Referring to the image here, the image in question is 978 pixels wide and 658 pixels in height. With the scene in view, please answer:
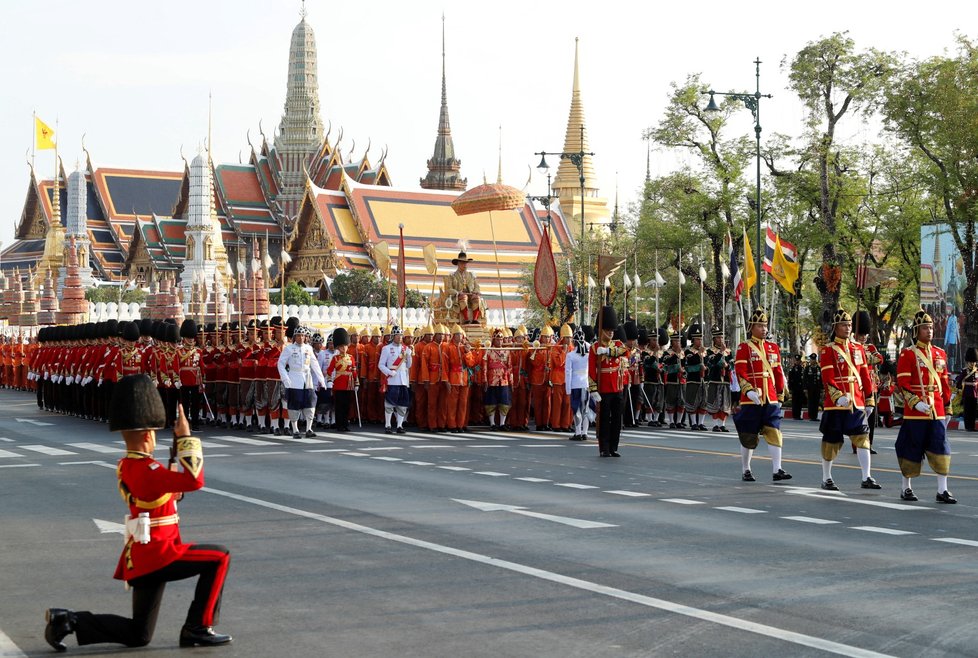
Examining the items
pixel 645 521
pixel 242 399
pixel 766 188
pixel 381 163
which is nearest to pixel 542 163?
pixel 766 188

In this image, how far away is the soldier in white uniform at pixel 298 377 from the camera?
22.3 metres

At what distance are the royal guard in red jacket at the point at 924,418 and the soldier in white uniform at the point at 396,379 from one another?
11809 millimetres

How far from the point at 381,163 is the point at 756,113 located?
58.4m

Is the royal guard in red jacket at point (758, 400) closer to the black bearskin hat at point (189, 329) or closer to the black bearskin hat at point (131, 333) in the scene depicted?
the black bearskin hat at point (189, 329)

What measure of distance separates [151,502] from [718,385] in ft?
63.3

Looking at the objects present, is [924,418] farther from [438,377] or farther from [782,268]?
[782,268]

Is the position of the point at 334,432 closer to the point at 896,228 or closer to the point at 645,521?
the point at 645,521

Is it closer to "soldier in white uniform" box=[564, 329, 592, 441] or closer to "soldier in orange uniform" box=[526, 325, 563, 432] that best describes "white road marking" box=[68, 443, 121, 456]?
"soldier in white uniform" box=[564, 329, 592, 441]

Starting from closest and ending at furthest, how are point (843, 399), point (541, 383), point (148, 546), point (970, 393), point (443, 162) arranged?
point (148, 546), point (843, 399), point (541, 383), point (970, 393), point (443, 162)

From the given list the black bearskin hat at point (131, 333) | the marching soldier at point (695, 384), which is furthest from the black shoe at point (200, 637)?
the black bearskin hat at point (131, 333)

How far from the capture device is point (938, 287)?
3266 centimetres

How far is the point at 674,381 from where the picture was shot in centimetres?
2583

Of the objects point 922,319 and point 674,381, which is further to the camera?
point 674,381

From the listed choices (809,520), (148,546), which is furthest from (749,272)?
(148,546)
